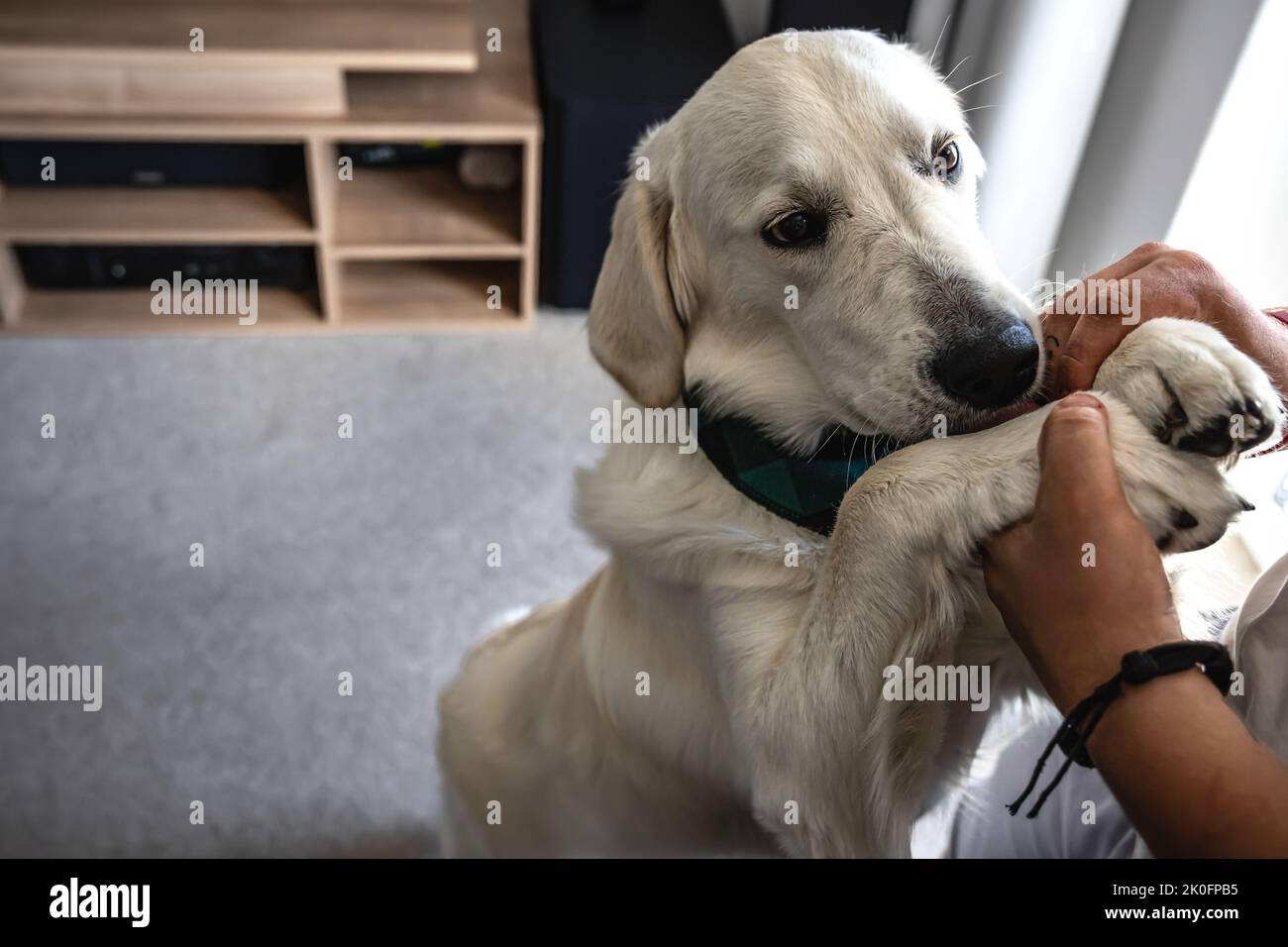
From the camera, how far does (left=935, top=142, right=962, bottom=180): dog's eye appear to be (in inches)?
46.1

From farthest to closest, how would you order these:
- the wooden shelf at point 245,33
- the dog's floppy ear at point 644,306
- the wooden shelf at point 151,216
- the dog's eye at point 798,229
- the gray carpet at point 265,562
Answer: the wooden shelf at point 151,216, the wooden shelf at point 245,33, the gray carpet at point 265,562, the dog's floppy ear at point 644,306, the dog's eye at point 798,229

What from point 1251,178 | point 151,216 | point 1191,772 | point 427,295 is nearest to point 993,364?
point 1191,772

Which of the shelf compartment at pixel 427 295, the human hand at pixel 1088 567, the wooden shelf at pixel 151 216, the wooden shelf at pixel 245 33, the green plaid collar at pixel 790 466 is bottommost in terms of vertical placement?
the shelf compartment at pixel 427 295

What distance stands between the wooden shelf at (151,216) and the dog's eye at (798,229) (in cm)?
207

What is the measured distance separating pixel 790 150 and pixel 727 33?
206 cm

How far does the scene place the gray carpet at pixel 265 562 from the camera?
2.02 metres

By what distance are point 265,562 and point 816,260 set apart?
1706 mm

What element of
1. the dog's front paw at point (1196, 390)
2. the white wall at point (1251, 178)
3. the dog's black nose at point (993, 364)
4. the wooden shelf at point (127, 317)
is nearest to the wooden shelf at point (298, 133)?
the wooden shelf at point (127, 317)

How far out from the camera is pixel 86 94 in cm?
270

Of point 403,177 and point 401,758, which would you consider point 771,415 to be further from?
point 403,177

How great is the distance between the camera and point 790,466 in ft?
3.80

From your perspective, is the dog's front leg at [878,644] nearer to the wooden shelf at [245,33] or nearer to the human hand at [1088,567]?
the human hand at [1088,567]

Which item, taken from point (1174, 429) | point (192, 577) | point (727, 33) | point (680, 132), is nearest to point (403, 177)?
point (727, 33)
